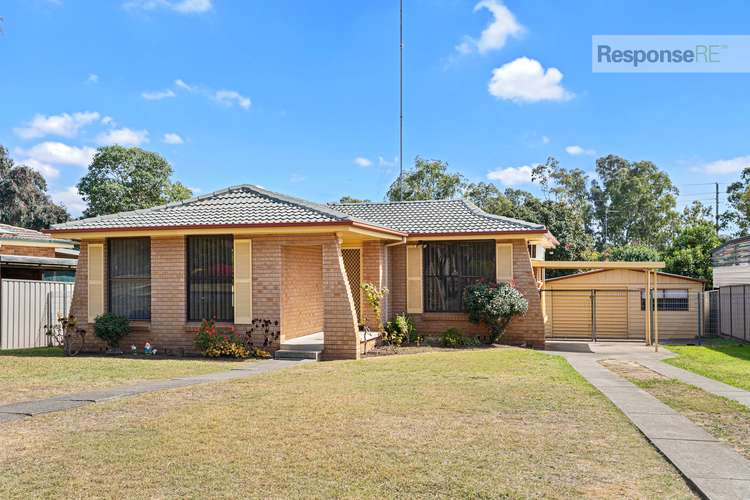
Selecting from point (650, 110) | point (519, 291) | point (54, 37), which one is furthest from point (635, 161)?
point (54, 37)

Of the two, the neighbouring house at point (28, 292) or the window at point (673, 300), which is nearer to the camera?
the neighbouring house at point (28, 292)

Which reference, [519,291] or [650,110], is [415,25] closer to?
[519,291]

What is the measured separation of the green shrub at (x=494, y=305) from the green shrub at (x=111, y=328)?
8366mm

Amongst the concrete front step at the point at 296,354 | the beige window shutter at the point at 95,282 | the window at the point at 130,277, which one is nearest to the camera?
the concrete front step at the point at 296,354

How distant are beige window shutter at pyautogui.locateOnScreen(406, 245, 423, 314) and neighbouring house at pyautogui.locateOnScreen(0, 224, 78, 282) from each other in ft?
34.7

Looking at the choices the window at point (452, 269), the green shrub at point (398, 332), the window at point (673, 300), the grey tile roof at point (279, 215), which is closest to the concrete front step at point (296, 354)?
the grey tile roof at point (279, 215)

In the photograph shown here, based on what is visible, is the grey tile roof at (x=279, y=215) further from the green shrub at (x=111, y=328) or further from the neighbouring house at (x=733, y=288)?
the neighbouring house at (x=733, y=288)

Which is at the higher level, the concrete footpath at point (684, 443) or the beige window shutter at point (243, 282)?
the beige window shutter at point (243, 282)

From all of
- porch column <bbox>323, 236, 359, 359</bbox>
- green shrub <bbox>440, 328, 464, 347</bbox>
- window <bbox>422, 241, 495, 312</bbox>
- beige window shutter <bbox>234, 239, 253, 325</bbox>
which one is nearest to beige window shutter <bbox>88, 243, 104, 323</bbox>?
beige window shutter <bbox>234, 239, 253, 325</bbox>

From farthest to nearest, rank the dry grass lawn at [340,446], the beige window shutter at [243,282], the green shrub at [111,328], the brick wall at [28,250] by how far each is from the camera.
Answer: the brick wall at [28,250] < the green shrub at [111,328] < the beige window shutter at [243,282] < the dry grass lawn at [340,446]

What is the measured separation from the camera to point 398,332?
1655cm

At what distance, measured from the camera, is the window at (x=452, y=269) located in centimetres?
1731

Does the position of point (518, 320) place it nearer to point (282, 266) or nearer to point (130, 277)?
point (282, 266)

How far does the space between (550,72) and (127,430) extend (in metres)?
29.0
